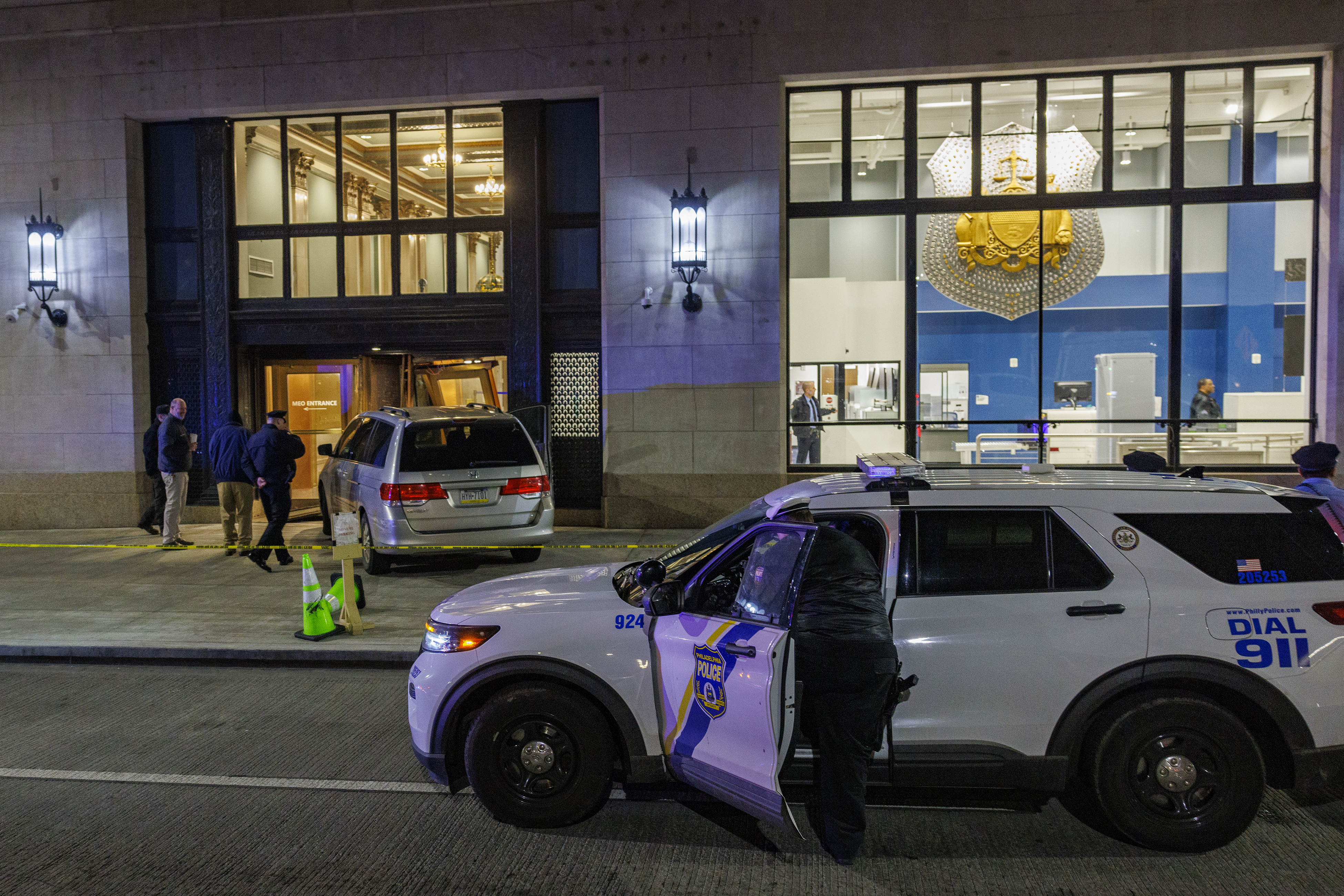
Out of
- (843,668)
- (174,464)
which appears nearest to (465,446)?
(174,464)

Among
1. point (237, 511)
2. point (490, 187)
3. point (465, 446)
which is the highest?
point (490, 187)

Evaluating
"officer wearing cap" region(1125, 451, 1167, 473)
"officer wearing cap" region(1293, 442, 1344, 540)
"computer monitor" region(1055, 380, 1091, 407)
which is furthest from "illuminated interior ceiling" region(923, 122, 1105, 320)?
"officer wearing cap" region(1125, 451, 1167, 473)

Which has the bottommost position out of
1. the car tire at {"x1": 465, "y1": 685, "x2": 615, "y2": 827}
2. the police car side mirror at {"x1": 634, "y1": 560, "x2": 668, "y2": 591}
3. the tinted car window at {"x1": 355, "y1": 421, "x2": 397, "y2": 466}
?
the car tire at {"x1": 465, "y1": 685, "x2": 615, "y2": 827}

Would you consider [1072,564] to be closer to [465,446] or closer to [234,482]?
[465,446]

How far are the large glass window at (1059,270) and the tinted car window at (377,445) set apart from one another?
5.66m

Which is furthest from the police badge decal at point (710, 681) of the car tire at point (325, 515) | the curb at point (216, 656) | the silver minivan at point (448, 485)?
the car tire at point (325, 515)

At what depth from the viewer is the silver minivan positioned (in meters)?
10.1

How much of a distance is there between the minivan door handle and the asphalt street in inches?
41.8

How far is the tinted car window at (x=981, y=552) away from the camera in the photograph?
14.1 feet

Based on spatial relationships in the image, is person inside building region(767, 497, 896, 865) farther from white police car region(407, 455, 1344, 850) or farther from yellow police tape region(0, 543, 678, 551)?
yellow police tape region(0, 543, 678, 551)

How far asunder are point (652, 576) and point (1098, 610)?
2000mm

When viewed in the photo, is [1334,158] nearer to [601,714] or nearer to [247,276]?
[601,714]

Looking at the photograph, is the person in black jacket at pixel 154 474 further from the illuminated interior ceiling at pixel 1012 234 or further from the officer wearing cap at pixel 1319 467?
the officer wearing cap at pixel 1319 467

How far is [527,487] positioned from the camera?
10.5 metres
